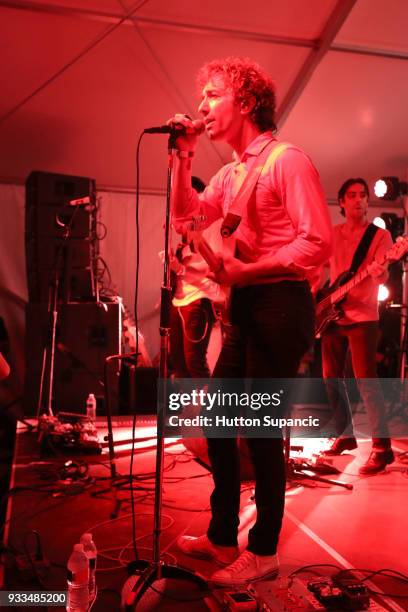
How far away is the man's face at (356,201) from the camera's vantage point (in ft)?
13.0

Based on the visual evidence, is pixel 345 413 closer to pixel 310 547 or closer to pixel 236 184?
pixel 310 547

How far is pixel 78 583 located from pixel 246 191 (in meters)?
1.30

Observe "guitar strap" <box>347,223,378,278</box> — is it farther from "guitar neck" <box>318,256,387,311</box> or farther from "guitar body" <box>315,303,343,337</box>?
"guitar body" <box>315,303,343,337</box>

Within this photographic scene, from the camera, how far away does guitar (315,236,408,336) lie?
3.66 metres

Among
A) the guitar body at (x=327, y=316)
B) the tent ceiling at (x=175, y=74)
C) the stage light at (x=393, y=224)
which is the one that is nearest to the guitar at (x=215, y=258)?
the guitar body at (x=327, y=316)

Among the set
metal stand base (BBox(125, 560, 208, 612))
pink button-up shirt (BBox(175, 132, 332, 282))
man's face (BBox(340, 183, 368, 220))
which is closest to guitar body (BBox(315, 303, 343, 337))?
man's face (BBox(340, 183, 368, 220))

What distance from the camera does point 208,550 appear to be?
7.05 ft

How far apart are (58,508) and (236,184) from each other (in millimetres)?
1756

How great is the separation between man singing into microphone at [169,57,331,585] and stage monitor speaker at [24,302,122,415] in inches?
139

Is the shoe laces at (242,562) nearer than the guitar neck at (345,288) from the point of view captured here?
Yes

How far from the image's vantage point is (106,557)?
2182mm

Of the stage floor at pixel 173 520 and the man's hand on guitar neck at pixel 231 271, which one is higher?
the man's hand on guitar neck at pixel 231 271
